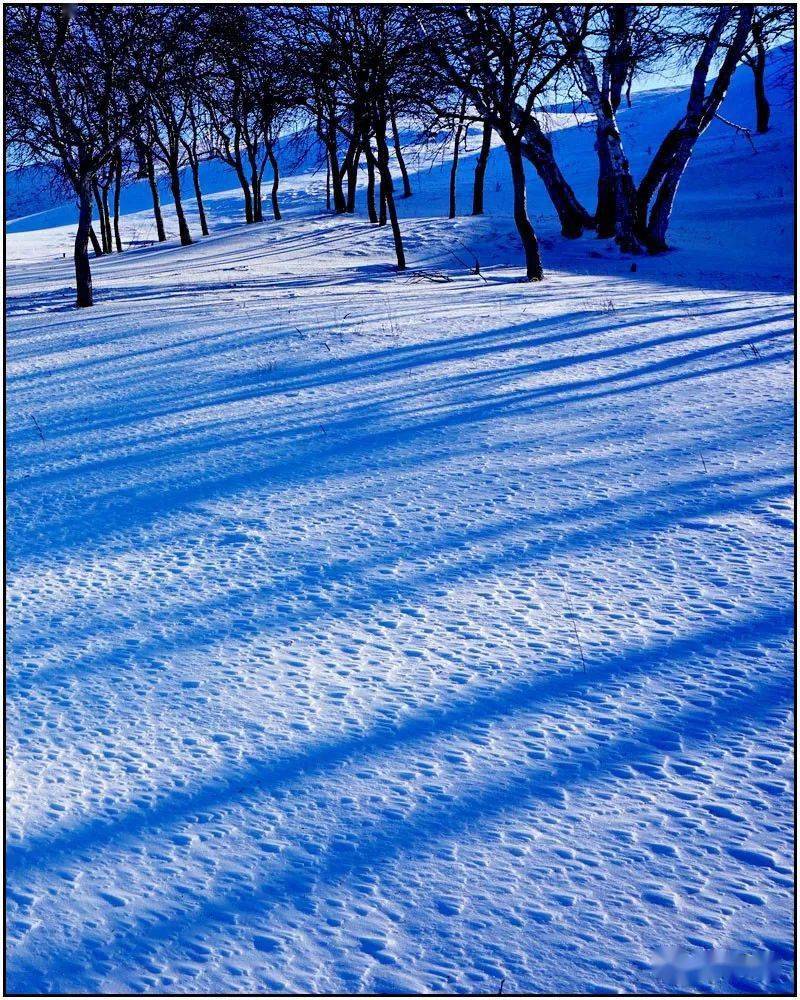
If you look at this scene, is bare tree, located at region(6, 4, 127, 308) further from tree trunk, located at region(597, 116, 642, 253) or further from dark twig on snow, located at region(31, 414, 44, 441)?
tree trunk, located at region(597, 116, 642, 253)

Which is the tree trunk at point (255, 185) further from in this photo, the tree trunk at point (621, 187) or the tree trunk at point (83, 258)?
the tree trunk at point (83, 258)

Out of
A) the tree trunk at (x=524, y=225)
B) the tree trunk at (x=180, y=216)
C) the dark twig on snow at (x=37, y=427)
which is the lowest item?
the dark twig on snow at (x=37, y=427)

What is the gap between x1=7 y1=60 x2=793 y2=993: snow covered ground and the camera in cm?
196

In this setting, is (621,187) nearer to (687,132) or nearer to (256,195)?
(687,132)

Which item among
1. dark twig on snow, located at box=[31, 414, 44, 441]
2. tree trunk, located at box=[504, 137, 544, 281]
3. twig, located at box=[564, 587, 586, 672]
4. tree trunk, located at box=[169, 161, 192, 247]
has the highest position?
tree trunk, located at box=[169, 161, 192, 247]

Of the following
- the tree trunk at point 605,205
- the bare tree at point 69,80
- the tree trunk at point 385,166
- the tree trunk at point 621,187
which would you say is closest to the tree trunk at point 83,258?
the bare tree at point 69,80

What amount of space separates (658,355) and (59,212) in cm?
4861

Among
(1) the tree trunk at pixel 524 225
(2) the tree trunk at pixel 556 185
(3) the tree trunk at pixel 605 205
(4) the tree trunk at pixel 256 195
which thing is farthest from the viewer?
(4) the tree trunk at pixel 256 195

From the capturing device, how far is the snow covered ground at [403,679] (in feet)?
6.43

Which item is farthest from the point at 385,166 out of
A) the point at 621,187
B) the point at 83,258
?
the point at 83,258

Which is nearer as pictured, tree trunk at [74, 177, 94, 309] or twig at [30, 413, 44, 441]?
twig at [30, 413, 44, 441]

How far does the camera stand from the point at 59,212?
48.1 metres

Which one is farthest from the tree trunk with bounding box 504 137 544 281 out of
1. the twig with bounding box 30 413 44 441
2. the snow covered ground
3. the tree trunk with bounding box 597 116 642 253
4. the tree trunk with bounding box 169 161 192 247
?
the tree trunk with bounding box 169 161 192 247

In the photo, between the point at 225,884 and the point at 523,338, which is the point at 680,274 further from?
the point at 225,884
